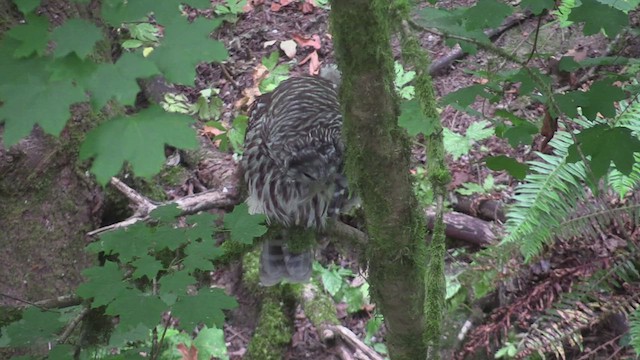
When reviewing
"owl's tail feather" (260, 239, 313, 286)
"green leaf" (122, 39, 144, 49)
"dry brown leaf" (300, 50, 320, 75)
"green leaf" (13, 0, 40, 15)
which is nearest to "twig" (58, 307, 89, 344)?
"owl's tail feather" (260, 239, 313, 286)

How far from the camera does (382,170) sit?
223 cm

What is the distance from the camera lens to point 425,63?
2334mm

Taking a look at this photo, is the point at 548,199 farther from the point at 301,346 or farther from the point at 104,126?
the point at 104,126

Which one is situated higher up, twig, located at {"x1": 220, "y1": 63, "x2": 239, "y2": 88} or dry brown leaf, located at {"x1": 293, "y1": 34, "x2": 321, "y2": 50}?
dry brown leaf, located at {"x1": 293, "y1": 34, "x2": 321, "y2": 50}

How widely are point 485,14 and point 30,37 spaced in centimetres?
131

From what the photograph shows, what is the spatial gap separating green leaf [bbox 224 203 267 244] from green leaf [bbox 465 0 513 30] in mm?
1087

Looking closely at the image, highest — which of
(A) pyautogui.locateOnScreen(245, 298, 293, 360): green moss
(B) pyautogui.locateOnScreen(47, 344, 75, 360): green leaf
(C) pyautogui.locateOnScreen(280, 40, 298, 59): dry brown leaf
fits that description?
(B) pyautogui.locateOnScreen(47, 344, 75, 360): green leaf

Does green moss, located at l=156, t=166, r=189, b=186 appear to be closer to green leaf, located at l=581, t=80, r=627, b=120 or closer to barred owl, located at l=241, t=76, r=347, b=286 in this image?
barred owl, located at l=241, t=76, r=347, b=286

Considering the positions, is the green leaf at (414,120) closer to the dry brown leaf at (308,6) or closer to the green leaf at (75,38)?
the green leaf at (75,38)

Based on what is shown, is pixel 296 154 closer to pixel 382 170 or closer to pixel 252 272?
pixel 382 170

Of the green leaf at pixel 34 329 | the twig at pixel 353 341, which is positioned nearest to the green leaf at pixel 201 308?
the green leaf at pixel 34 329

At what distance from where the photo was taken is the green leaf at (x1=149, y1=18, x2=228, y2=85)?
4.01 ft

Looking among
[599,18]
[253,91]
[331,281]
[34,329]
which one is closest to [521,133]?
[599,18]

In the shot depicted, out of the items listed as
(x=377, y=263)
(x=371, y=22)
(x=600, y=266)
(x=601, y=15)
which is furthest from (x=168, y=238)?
(x=600, y=266)
